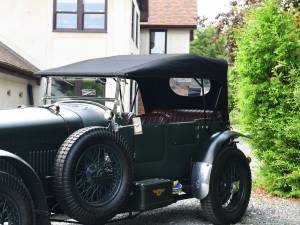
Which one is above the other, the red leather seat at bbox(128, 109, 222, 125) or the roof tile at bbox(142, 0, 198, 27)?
the roof tile at bbox(142, 0, 198, 27)

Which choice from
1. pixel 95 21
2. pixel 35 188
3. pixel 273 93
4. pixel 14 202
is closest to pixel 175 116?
pixel 273 93

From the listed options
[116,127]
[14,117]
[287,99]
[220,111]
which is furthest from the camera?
[287,99]

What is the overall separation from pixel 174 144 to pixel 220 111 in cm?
120

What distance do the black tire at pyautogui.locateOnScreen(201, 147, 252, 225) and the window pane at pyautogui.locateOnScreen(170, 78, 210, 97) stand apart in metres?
1.01

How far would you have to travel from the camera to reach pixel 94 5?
66.6 feet

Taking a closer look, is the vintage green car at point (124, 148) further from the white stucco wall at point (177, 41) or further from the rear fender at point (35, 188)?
the white stucco wall at point (177, 41)

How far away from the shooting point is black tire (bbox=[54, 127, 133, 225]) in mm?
4922

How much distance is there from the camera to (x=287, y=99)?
8.60 metres

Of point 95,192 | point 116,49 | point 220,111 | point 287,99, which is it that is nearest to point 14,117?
point 95,192

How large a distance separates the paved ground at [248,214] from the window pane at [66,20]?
13.4 metres

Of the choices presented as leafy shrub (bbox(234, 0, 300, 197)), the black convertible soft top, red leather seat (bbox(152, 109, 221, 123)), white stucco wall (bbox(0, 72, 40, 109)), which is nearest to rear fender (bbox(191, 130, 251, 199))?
red leather seat (bbox(152, 109, 221, 123))

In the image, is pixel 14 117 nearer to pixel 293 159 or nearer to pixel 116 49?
pixel 293 159

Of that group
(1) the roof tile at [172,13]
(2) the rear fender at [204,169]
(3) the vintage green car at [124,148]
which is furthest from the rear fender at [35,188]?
(1) the roof tile at [172,13]

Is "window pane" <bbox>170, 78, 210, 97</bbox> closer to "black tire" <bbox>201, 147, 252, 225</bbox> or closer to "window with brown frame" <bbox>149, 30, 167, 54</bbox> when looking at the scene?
"black tire" <bbox>201, 147, 252, 225</bbox>
